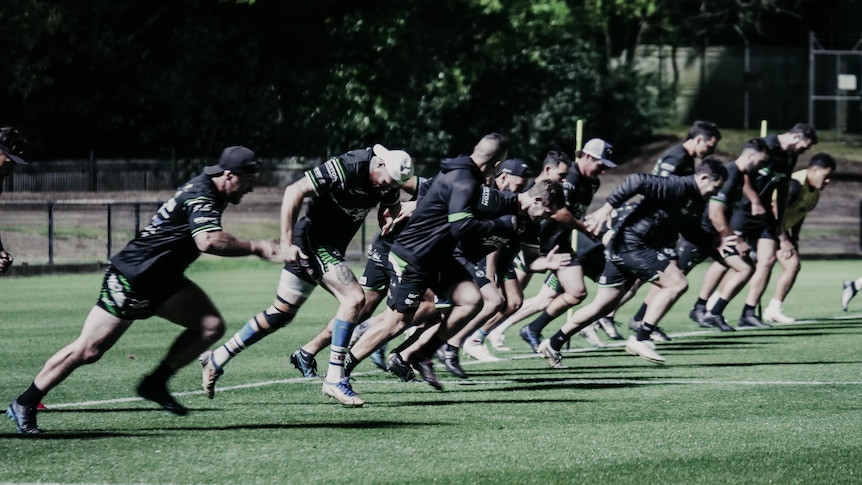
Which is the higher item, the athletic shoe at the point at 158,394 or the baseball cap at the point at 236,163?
the baseball cap at the point at 236,163

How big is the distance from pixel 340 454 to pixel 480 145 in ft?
12.2

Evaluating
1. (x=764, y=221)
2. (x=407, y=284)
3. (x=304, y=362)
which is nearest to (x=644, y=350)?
(x=407, y=284)

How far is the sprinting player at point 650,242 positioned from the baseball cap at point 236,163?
4707 millimetres

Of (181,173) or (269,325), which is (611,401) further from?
(181,173)

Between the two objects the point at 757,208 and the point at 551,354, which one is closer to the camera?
the point at 551,354

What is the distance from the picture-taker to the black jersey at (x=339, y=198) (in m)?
10.8

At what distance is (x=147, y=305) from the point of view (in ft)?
29.9

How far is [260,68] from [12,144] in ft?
116

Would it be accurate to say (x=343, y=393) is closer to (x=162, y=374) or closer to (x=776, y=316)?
(x=162, y=374)

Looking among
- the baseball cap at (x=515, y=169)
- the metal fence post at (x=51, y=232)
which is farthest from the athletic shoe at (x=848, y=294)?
the metal fence post at (x=51, y=232)

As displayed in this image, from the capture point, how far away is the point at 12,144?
388 inches

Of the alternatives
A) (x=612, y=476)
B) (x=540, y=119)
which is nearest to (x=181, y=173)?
(x=540, y=119)

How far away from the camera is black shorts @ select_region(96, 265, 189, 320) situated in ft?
29.6

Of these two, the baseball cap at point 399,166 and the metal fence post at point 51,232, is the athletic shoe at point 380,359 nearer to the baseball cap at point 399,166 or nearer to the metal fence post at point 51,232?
the baseball cap at point 399,166
